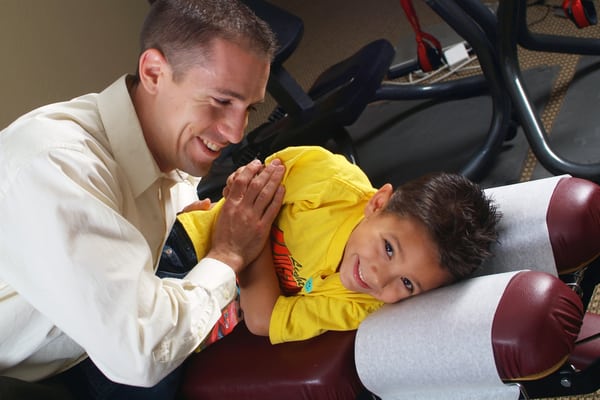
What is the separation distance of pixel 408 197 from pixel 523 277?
1.01ft

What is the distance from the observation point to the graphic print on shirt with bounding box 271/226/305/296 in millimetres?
1429

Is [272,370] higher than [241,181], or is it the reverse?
[241,181]

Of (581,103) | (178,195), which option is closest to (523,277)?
(178,195)

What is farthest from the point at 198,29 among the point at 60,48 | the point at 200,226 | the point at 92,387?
the point at 60,48

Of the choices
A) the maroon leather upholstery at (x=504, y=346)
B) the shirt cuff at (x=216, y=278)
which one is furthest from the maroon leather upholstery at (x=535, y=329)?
the shirt cuff at (x=216, y=278)

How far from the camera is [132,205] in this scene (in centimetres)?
129

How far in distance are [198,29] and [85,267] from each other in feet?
1.68

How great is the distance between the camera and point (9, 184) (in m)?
1.03

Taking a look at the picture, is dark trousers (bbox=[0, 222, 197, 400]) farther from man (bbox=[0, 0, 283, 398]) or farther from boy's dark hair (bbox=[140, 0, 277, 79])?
boy's dark hair (bbox=[140, 0, 277, 79])

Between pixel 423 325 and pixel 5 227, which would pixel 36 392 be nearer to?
pixel 5 227

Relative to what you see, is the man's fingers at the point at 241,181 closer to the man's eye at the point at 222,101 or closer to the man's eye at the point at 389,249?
the man's eye at the point at 222,101

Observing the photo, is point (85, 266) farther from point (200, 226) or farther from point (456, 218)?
point (456, 218)

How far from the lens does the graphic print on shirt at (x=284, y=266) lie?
143 centimetres

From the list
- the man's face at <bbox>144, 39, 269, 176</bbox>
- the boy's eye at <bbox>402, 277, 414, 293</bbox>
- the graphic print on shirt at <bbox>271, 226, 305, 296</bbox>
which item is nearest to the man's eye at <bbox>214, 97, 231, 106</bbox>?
the man's face at <bbox>144, 39, 269, 176</bbox>
